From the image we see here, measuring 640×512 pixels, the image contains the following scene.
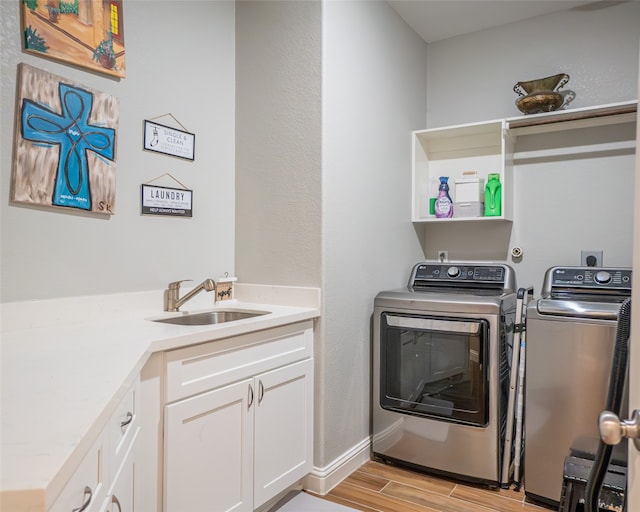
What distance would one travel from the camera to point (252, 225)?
2.52 m

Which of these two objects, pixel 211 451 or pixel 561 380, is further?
pixel 561 380

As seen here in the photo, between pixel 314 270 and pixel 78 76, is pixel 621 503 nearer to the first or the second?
pixel 314 270

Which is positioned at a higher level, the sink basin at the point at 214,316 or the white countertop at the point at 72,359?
the white countertop at the point at 72,359

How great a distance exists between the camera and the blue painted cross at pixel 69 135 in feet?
5.44

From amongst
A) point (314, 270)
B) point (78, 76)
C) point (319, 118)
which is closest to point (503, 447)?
point (314, 270)

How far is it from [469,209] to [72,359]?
2407 mm

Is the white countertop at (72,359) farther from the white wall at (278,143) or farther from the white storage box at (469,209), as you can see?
the white storage box at (469,209)

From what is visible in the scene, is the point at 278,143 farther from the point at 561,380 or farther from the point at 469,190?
the point at 561,380

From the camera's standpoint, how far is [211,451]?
1.68m

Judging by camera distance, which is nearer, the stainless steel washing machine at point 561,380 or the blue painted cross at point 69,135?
the blue painted cross at point 69,135

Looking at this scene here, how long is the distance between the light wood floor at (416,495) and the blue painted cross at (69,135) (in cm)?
180

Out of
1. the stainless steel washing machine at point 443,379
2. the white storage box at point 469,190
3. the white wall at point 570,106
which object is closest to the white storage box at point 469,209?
the white storage box at point 469,190

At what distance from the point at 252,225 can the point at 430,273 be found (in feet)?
4.02

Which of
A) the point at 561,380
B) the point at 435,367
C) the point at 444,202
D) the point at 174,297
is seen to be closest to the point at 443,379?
the point at 435,367
